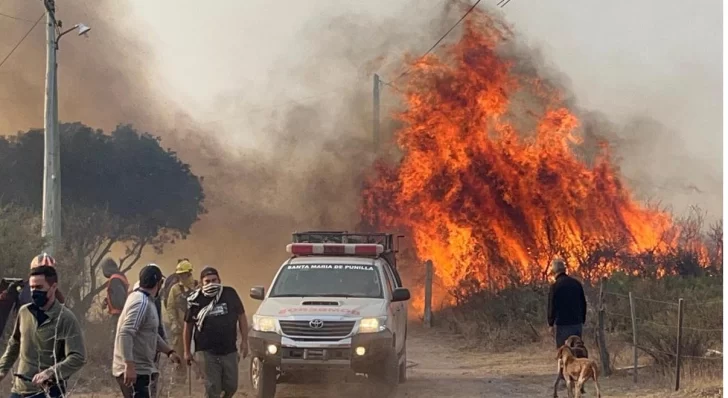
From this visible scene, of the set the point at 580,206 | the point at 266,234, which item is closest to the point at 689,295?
the point at 580,206

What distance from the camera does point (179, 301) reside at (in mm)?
11977

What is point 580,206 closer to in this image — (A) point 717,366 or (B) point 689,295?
(B) point 689,295

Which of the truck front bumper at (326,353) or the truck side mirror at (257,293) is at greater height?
the truck side mirror at (257,293)

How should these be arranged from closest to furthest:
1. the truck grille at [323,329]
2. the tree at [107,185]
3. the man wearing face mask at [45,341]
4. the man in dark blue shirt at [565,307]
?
the man wearing face mask at [45,341] → the truck grille at [323,329] → the man in dark blue shirt at [565,307] → the tree at [107,185]

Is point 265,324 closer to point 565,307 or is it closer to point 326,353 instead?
point 326,353

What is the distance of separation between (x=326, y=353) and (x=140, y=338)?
12.8ft

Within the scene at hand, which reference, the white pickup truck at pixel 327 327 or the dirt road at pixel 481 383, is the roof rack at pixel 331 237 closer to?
the white pickup truck at pixel 327 327

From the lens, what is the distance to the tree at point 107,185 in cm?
2592

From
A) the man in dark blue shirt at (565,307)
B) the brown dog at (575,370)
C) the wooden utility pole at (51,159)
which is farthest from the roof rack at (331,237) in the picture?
the wooden utility pole at (51,159)

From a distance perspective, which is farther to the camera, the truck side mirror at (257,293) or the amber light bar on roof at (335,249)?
the amber light bar on roof at (335,249)

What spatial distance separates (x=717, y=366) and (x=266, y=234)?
2276cm

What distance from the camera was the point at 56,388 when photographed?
6.30 m

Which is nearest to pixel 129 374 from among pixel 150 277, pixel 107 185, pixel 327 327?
pixel 150 277

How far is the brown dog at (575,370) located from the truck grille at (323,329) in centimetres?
266
